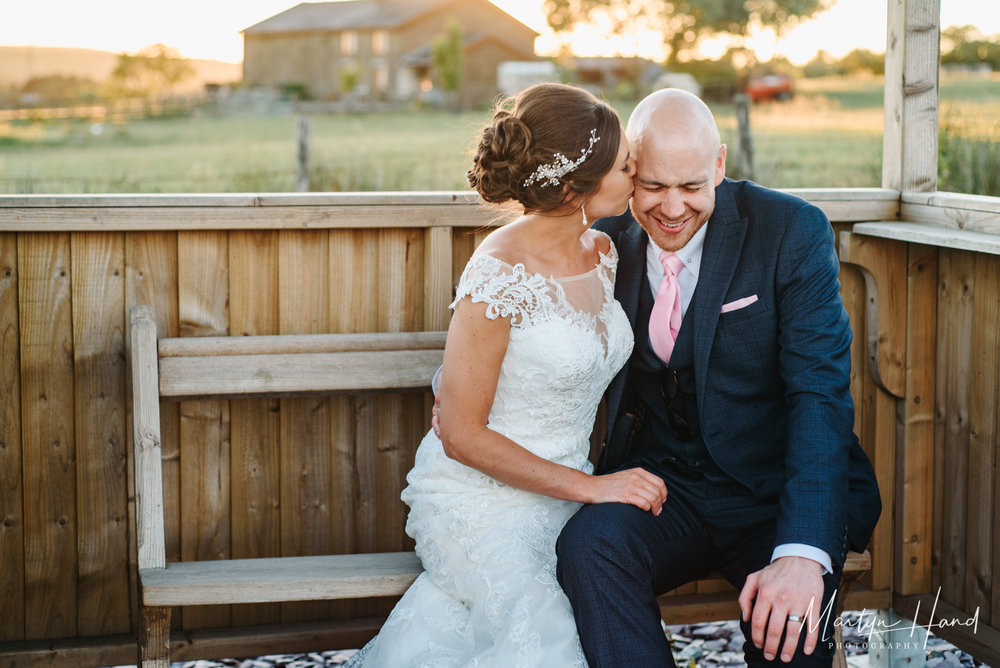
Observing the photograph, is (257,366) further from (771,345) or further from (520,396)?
(771,345)

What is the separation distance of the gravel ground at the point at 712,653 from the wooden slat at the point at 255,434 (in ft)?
0.79

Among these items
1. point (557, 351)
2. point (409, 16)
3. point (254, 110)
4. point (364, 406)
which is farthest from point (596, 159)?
point (409, 16)

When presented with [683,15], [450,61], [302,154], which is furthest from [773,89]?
[302,154]

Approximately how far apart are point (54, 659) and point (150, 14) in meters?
21.1

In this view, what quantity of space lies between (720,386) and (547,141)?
31.8 inches

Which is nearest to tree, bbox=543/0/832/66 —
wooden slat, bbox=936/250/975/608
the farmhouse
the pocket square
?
the farmhouse

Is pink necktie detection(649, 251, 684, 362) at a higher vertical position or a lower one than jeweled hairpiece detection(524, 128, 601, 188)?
lower

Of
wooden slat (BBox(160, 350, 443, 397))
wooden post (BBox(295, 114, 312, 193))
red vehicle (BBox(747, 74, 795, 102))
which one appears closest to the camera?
wooden slat (BBox(160, 350, 443, 397))

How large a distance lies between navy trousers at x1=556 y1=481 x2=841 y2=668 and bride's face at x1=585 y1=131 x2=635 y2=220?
780mm

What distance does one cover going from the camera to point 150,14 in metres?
21.9

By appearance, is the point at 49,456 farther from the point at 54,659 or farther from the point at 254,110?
the point at 254,110

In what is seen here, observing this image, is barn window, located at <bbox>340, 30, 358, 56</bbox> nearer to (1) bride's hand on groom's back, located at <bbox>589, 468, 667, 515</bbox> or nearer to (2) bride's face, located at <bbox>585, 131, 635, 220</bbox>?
(2) bride's face, located at <bbox>585, 131, 635, 220</bbox>

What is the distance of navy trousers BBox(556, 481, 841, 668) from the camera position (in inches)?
91.1

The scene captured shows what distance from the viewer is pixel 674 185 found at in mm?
2730
